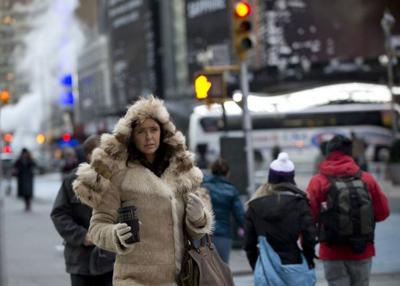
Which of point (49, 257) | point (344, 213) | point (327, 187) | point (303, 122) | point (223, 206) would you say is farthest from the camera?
point (303, 122)

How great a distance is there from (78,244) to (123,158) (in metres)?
1.83

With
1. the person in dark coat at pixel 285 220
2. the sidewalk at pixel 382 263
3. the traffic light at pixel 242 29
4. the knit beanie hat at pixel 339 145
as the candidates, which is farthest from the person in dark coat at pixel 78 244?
the traffic light at pixel 242 29

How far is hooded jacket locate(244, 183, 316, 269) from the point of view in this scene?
6059 mm

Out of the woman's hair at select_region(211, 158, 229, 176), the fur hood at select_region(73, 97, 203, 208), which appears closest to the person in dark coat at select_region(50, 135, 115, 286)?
the fur hood at select_region(73, 97, 203, 208)

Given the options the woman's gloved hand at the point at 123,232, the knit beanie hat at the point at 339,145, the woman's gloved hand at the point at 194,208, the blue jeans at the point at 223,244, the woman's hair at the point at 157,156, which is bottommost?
the blue jeans at the point at 223,244

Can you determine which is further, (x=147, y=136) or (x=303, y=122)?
(x=303, y=122)

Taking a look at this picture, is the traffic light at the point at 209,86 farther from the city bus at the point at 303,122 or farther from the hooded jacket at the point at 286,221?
the city bus at the point at 303,122

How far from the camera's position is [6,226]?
738 inches

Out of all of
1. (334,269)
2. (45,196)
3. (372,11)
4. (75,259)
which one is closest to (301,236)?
(334,269)

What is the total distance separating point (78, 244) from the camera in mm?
6070

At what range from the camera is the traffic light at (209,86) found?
13.7 metres

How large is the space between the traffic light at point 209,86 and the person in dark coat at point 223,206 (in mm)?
4641

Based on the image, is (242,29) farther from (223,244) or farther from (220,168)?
(223,244)

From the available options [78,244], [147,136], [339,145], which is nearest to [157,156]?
[147,136]
